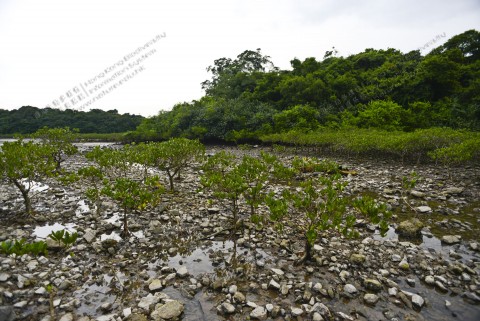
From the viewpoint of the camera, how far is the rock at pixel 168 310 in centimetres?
537

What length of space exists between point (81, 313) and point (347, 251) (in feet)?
24.2

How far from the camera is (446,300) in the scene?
234 inches

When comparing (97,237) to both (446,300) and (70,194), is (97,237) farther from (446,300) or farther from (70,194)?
(446,300)

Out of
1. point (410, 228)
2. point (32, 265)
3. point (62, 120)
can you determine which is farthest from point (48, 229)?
point (62, 120)

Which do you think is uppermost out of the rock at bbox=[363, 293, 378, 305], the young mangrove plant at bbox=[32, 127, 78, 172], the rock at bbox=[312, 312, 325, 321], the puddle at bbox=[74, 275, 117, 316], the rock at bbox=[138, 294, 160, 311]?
the young mangrove plant at bbox=[32, 127, 78, 172]

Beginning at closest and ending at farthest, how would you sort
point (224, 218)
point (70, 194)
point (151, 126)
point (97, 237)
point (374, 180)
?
point (97, 237) → point (224, 218) → point (70, 194) → point (374, 180) → point (151, 126)

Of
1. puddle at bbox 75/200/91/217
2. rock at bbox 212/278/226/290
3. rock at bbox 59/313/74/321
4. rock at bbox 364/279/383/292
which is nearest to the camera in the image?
rock at bbox 59/313/74/321

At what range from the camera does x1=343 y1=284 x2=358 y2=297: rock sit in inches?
243

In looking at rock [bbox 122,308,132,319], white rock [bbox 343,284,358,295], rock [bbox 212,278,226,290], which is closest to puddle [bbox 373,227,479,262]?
white rock [bbox 343,284,358,295]

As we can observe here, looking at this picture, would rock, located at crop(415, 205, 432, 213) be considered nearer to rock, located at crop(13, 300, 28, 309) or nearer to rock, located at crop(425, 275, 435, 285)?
rock, located at crop(425, 275, 435, 285)

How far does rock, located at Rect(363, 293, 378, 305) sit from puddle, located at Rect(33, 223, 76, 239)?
10126 mm

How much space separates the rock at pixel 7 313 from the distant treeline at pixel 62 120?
107089mm

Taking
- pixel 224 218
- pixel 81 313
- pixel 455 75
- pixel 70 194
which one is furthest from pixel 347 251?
pixel 455 75

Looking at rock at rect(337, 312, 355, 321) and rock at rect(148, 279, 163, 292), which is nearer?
rock at rect(337, 312, 355, 321)
